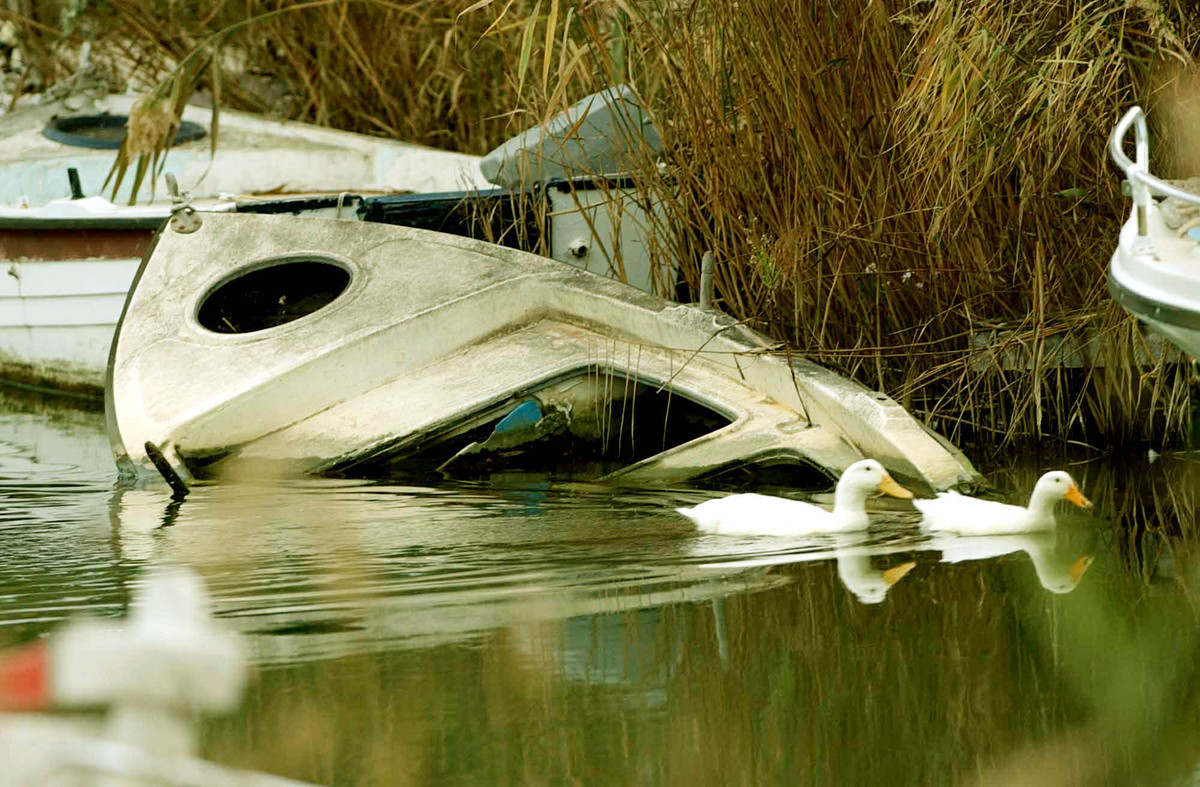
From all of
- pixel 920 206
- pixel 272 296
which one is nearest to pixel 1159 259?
pixel 920 206

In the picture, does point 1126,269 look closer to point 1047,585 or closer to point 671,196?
point 1047,585

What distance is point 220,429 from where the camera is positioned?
666cm

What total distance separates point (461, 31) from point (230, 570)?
22.8ft

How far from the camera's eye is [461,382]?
6.95 meters

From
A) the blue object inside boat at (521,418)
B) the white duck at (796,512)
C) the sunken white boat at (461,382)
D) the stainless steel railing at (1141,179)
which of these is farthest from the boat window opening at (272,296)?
the stainless steel railing at (1141,179)

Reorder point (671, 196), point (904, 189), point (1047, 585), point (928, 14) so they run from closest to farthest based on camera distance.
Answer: point (1047, 585)
point (928, 14)
point (904, 189)
point (671, 196)

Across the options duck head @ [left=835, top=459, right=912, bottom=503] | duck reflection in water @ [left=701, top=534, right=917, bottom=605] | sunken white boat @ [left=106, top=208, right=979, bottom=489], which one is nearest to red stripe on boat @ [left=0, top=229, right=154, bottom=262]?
sunken white boat @ [left=106, top=208, right=979, bottom=489]

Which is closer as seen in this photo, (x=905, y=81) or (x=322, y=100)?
(x=905, y=81)

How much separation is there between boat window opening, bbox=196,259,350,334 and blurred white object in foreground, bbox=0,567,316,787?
619 cm

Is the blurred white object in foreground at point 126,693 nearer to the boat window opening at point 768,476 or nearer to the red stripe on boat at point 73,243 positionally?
the boat window opening at point 768,476

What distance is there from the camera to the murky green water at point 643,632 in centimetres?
352

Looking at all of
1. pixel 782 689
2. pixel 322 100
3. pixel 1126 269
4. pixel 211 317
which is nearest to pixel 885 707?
pixel 782 689

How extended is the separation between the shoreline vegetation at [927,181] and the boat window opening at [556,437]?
721 millimetres

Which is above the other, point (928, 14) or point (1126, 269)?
point (928, 14)
